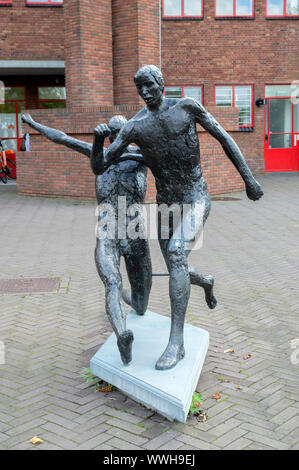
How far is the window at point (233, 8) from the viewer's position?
1970 cm

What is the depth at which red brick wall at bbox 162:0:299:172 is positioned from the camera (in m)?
19.7

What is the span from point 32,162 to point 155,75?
11626mm

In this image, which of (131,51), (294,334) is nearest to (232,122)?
(131,51)

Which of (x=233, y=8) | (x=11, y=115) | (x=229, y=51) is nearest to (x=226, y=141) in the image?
(x=229, y=51)

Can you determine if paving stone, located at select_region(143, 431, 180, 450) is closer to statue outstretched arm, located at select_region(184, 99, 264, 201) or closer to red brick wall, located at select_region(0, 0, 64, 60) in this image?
statue outstretched arm, located at select_region(184, 99, 264, 201)

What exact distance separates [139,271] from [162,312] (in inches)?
49.7

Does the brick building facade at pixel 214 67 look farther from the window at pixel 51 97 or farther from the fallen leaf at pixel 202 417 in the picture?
the fallen leaf at pixel 202 417

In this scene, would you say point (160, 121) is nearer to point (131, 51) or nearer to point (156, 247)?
point (156, 247)

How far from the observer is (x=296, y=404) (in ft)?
12.2

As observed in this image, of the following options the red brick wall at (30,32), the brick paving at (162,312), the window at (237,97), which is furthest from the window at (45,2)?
the brick paving at (162,312)

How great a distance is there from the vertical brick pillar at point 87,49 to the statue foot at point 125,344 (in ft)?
36.1

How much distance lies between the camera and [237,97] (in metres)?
20.4

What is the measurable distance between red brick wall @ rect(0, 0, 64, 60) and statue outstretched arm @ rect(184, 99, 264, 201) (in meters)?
16.5

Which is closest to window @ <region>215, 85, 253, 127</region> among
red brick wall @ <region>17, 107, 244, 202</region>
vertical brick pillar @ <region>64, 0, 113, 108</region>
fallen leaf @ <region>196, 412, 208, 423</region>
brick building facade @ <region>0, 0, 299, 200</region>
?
brick building facade @ <region>0, 0, 299, 200</region>
